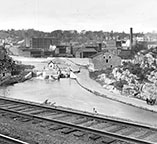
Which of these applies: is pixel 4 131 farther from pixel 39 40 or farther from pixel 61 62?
pixel 39 40

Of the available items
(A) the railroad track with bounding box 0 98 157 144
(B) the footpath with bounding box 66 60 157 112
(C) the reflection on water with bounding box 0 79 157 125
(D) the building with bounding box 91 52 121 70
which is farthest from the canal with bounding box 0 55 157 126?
(D) the building with bounding box 91 52 121 70

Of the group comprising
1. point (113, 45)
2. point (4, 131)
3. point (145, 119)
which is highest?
point (113, 45)

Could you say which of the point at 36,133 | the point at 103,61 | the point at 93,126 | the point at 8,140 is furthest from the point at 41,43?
the point at 8,140

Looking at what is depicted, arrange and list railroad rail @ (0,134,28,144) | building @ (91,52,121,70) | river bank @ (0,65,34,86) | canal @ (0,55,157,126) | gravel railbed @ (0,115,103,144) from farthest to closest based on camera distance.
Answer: building @ (91,52,121,70)
river bank @ (0,65,34,86)
canal @ (0,55,157,126)
gravel railbed @ (0,115,103,144)
railroad rail @ (0,134,28,144)

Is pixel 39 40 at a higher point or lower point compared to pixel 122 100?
higher

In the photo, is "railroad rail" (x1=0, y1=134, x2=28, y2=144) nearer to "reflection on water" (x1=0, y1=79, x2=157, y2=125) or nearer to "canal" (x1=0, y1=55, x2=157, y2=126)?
"canal" (x1=0, y1=55, x2=157, y2=126)

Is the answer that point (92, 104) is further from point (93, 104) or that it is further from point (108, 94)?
point (108, 94)

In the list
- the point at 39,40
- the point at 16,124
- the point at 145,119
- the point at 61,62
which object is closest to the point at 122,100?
the point at 145,119

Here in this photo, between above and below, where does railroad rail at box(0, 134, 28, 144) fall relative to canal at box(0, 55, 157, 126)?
above
